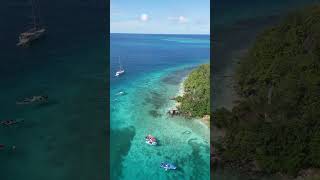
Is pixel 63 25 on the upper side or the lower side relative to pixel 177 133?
upper

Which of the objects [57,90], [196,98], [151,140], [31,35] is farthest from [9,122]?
[31,35]

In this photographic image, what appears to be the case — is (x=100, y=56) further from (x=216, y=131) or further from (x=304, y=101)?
(x=304, y=101)

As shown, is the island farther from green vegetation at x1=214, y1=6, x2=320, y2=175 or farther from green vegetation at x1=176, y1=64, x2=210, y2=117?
green vegetation at x1=214, y1=6, x2=320, y2=175

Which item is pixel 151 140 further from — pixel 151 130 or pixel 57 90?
pixel 57 90

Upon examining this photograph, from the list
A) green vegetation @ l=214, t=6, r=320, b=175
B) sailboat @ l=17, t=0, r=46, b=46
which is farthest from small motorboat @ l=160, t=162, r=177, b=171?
sailboat @ l=17, t=0, r=46, b=46

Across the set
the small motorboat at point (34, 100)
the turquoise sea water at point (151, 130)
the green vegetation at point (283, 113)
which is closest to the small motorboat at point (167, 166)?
the turquoise sea water at point (151, 130)

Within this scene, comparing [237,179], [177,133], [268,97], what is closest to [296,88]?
[268,97]
